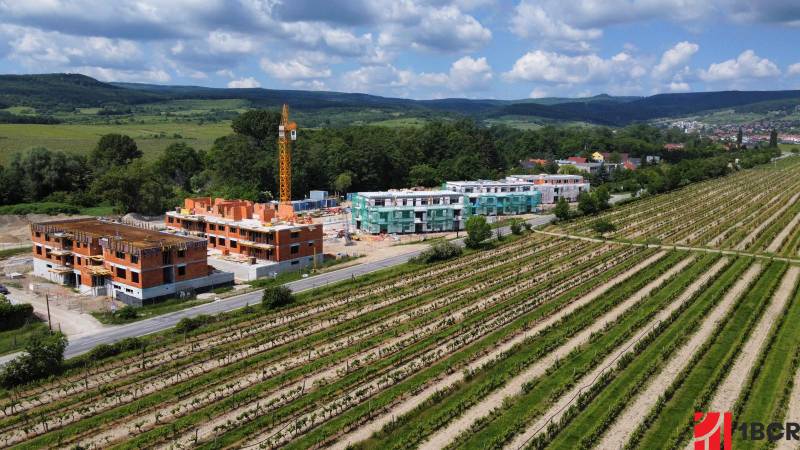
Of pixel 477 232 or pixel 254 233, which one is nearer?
pixel 254 233

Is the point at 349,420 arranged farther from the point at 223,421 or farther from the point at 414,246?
the point at 414,246

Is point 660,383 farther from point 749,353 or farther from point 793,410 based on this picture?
point 749,353

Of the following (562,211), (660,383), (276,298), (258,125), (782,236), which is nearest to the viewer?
(660,383)

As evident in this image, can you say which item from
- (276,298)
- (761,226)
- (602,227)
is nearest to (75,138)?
(602,227)

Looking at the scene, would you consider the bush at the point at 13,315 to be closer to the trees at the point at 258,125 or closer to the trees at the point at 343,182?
the trees at the point at 343,182

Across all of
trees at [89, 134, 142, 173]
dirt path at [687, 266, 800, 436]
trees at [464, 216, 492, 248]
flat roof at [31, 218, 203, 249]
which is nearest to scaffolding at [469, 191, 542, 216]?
trees at [464, 216, 492, 248]

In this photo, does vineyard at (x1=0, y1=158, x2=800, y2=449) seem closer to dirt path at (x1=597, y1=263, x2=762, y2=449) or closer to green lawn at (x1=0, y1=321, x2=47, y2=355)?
dirt path at (x1=597, y1=263, x2=762, y2=449)

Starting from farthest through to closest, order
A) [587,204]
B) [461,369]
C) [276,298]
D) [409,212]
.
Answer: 1. [587,204]
2. [409,212]
3. [276,298]
4. [461,369]
